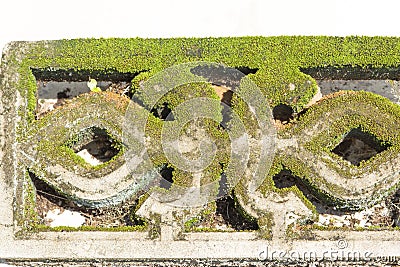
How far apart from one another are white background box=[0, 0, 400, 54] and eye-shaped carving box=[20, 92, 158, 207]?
2.06 metres

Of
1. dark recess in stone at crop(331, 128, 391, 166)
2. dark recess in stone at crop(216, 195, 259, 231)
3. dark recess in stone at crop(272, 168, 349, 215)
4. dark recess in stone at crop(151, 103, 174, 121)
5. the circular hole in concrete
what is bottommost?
dark recess in stone at crop(216, 195, 259, 231)

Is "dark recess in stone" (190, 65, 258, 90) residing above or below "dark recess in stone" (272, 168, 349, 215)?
above

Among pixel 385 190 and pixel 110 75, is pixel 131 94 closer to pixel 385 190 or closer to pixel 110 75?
pixel 110 75

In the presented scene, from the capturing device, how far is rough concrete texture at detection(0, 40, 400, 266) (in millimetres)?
9055

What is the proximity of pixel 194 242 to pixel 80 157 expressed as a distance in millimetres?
2831

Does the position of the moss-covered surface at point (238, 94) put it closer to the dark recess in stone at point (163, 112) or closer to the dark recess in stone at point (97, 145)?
the dark recess in stone at point (163, 112)

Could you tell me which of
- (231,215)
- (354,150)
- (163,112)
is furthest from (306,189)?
(163,112)

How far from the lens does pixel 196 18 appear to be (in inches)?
415

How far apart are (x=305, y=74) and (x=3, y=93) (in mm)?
6060

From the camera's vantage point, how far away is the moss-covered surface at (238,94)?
9141mm

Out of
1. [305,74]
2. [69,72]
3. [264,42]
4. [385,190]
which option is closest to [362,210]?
[385,190]

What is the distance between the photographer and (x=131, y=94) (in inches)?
380

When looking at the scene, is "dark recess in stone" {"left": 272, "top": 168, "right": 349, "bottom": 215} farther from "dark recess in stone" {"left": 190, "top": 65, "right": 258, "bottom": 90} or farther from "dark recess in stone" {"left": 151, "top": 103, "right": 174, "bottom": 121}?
"dark recess in stone" {"left": 151, "top": 103, "right": 174, "bottom": 121}

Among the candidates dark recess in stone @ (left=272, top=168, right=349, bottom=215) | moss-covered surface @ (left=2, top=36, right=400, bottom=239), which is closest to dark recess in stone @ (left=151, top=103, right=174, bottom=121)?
moss-covered surface @ (left=2, top=36, right=400, bottom=239)
